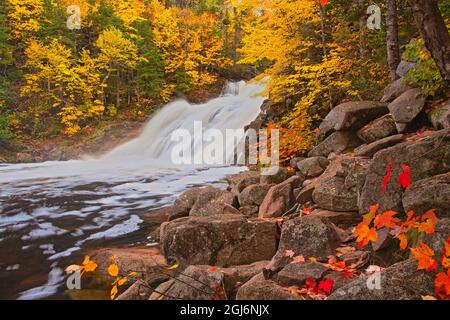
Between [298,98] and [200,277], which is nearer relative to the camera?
[200,277]

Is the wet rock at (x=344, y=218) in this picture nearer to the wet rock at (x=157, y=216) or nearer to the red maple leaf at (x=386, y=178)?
the red maple leaf at (x=386, y=178)

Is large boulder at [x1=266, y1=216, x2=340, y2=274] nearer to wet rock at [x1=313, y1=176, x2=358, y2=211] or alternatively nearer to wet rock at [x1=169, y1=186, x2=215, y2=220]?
wet rock at [x1=313, y1=176, x2=358, y2=211]

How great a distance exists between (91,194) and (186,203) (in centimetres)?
555

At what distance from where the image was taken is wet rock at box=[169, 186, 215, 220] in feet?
27.5

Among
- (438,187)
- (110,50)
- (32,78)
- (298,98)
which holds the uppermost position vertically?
(110,50)

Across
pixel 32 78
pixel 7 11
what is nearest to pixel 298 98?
pixel 32 78

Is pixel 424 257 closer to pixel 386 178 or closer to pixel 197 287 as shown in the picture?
pixel 386 178

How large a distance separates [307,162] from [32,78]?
21601 mm

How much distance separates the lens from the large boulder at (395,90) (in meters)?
8.07

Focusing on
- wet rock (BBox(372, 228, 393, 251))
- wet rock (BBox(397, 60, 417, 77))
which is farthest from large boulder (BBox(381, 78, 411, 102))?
wet rock (BBox(372, 228, 393, 251))

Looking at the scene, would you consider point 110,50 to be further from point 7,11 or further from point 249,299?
point 249,299

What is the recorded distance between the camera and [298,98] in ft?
42.4

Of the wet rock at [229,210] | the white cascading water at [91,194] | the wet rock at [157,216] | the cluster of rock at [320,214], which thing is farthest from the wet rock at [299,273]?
the wet rock at [157,216]

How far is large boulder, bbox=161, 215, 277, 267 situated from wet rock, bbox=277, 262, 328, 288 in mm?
1325
